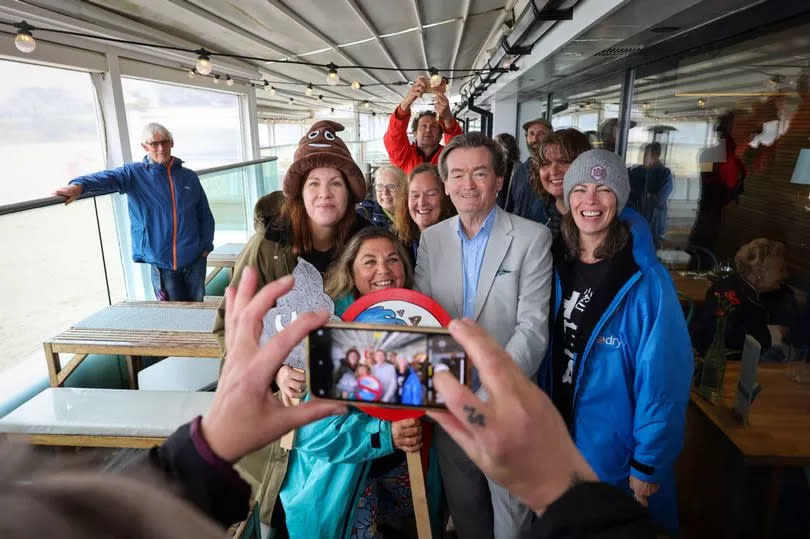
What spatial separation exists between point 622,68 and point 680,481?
387 centimetres

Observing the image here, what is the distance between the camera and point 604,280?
182cm

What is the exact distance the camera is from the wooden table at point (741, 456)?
1931 mm

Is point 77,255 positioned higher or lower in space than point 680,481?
higher

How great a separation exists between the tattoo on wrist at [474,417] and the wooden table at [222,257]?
16.3ft

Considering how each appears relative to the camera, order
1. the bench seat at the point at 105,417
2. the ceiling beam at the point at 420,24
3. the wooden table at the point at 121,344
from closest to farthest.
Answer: the bench seat at the point at 105,417 → the wooden table at the point at 121,344 → the ceiling beam at the point at 420,24

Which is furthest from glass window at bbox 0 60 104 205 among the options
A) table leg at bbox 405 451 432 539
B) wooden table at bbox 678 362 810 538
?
wooden table at bbox 678 362 810 538

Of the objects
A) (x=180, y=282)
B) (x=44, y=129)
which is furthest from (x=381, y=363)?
(x=44, y=129)

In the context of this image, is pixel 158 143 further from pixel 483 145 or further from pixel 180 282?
pixel 483 145

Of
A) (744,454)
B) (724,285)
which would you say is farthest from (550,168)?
(744,454)

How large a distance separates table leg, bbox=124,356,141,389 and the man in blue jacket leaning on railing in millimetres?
1463

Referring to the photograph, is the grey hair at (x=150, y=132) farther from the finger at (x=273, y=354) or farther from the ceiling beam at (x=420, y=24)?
the finger at (x=273, y=354)

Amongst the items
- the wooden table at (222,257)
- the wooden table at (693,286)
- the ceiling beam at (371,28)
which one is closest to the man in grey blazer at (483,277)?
the wooden table at (693,286)

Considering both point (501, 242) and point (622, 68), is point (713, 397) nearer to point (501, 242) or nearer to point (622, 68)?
point (501, 242)

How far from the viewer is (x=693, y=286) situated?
357 centimetres
